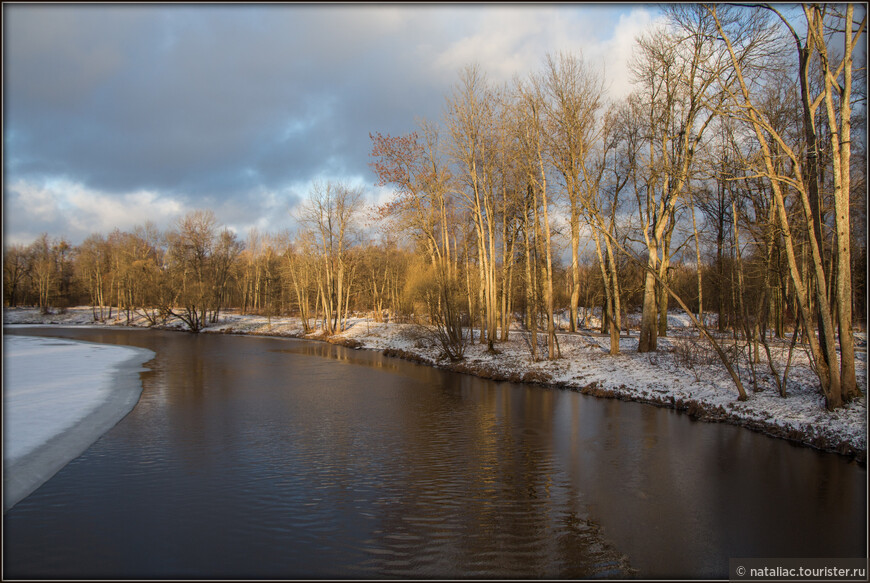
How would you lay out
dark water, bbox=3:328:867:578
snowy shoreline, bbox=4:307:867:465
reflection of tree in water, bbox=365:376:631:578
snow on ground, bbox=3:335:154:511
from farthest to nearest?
1. snowy shoreline, bbox=4:307:867:465
2. snow on ground, bbox=3:335:154:511
3. dark water, bbox=3:328:867:578
4. reflection of tree in water, bbox=365:376:631:578

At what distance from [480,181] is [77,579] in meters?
22.3

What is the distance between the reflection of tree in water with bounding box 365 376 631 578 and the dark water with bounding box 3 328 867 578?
0.11ft

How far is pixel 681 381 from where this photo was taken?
15031 mm

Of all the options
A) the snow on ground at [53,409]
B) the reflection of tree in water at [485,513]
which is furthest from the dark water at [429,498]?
the snow on ground at [53,409]

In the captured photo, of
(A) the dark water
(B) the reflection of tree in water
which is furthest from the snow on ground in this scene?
(B) the reflection of tree in water

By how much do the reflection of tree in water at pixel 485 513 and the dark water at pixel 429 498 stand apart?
34 mm

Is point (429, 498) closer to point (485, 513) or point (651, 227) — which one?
point (485, 513)

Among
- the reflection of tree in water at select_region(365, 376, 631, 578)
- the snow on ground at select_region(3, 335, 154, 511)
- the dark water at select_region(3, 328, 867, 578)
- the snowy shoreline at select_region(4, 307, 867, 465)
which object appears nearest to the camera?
the reflection of tree in water at select_region(365, 376, 631, 578)

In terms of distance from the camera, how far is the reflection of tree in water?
18.8 feet

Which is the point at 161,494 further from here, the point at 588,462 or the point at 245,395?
the point at 245,395

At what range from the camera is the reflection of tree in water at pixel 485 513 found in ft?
18.8

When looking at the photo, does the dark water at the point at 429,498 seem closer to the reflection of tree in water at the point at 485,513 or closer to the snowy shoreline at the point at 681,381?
the reflection of tree in water at the point at 485,513

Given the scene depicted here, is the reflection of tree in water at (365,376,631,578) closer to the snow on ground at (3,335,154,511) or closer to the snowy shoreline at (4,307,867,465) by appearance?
the snowy shoreline at (4,307,867,465)

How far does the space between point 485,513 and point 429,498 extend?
40.0 inches
